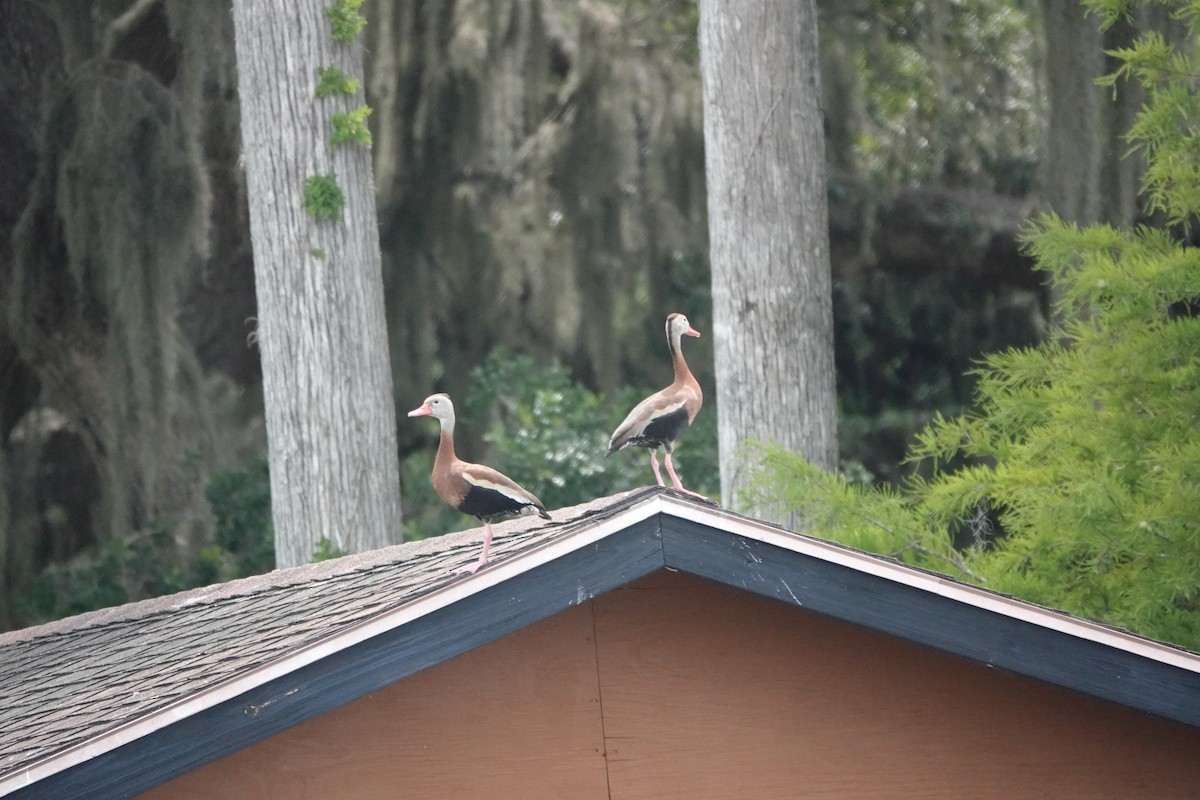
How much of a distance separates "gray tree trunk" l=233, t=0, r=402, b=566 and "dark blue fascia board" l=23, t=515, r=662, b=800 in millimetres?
Result: 5420

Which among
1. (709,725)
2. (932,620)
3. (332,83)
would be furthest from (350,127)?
(932,620)

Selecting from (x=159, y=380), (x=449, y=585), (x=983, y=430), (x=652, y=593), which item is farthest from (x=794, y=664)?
(x=159, y=380)

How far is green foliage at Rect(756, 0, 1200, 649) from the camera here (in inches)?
205

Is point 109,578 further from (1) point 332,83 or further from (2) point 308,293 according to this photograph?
(1) point 332,83

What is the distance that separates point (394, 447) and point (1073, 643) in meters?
5.89

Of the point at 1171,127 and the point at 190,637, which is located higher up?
the point at 1171,127

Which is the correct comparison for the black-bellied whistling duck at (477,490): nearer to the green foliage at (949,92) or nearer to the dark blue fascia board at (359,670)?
the dark blue fascia board at (359,670)

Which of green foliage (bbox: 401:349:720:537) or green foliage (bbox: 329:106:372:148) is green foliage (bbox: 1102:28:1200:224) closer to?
green foliage (bbox: 329:106:372:148)

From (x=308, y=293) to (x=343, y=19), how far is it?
1.49 m

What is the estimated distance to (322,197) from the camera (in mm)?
8375

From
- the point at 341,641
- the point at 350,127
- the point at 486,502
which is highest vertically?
the point at 350,127

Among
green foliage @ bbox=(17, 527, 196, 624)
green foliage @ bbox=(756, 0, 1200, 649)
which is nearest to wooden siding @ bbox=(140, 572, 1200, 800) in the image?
green foliage @ bbox=(756, 0, 1200, 649)

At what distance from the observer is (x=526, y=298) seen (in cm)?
1246

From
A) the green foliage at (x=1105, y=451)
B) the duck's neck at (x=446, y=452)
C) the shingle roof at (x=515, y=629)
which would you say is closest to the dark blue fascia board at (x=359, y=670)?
the shingle roof at (x=515, y=629)
